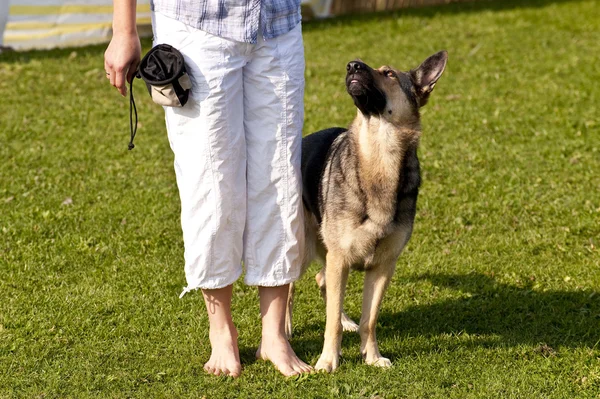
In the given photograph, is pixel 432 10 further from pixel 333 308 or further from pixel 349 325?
pixel 333 308

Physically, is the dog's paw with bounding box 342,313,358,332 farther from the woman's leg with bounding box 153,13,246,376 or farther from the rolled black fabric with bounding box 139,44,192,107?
the rolled black fabric with bounding box 139,44,192,107

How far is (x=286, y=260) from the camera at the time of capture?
4.21 meters

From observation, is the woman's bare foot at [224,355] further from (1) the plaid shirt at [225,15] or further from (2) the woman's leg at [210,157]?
Result: (1) the plaid shirt at [225,15]

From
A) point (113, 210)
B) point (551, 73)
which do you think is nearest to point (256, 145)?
point (113, 210)

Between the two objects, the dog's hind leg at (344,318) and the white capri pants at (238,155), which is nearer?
the white capri pants at (238,155)

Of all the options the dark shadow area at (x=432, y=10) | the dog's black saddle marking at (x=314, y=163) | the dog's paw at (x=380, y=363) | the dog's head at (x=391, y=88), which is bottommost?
the dark shadow area at (x=432, y=10)

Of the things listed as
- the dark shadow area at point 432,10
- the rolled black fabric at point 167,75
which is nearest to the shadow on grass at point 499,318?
the rolled black fabric at point 167,75

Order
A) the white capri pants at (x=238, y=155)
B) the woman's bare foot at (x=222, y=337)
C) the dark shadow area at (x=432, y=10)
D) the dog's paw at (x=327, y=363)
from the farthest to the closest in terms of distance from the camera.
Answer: the dark shadow area at (x=432, y=10) → the dog's paw at (x=327, y=363) → the woman's bare foot at (x=222, y=337) → the white capri pants at (x=238, y=155)

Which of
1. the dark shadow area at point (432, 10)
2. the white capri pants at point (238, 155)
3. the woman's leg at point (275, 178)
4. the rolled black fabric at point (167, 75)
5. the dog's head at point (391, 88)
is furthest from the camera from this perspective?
the dark shadow area at point (432, 10)

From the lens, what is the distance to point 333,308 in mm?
4324

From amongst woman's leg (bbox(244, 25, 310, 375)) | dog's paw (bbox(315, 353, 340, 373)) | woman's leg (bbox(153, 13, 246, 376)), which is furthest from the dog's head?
dog's paw (bbox(315, 353, 340, 373))

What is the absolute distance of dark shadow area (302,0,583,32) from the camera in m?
13.5

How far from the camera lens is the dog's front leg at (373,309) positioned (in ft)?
14.4

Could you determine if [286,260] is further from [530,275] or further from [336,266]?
[530,275]
